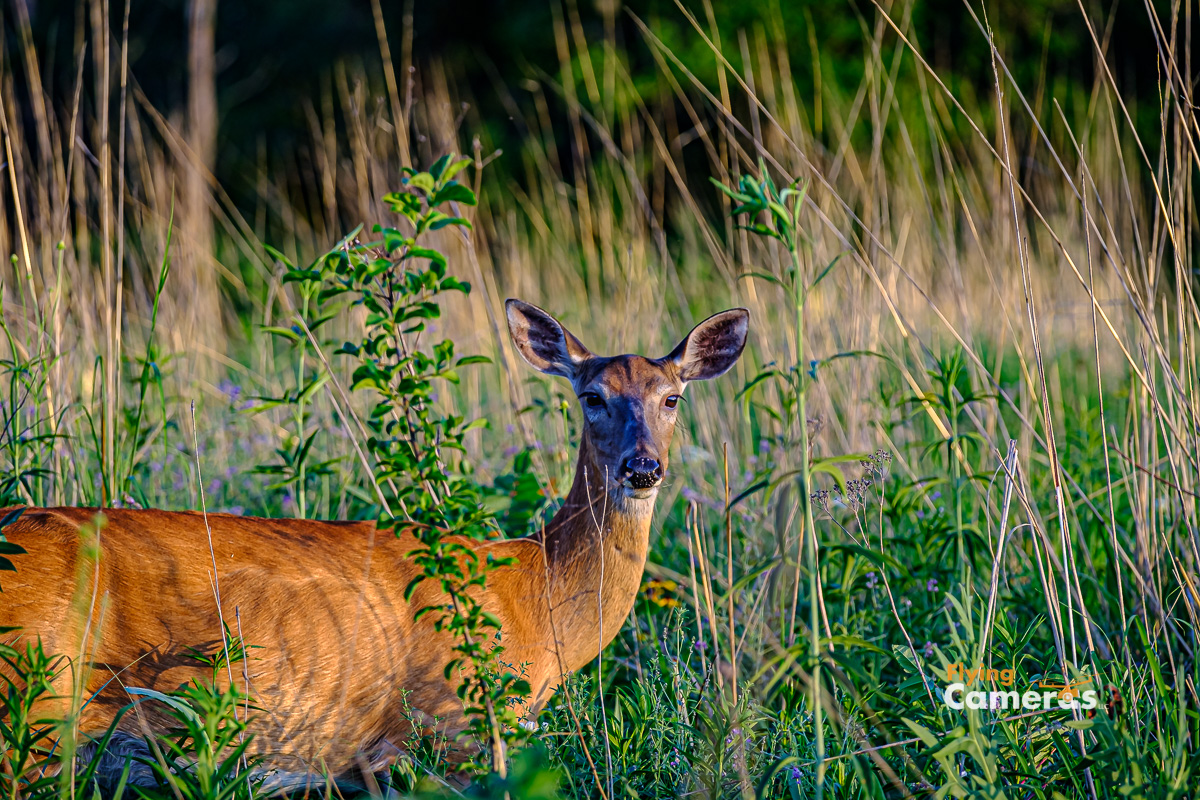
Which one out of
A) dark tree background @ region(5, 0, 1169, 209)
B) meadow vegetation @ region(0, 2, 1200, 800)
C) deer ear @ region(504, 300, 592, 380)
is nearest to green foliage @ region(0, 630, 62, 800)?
meadow vegetation @ region(0, 2, 1200, 800)

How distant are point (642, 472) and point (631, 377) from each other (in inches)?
16.9

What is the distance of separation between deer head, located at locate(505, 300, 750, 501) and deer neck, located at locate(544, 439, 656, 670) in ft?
0.18

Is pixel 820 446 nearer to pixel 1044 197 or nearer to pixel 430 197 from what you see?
pixel 430 197

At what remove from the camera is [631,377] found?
10.0ft

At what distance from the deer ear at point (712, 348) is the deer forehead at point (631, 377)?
0.33 feet

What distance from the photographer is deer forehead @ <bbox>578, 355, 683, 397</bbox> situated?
3.03 m

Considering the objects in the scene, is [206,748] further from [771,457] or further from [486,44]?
[486,44]

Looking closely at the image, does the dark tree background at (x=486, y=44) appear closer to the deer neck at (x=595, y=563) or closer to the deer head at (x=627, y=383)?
the deer head at (x=627, y=383)

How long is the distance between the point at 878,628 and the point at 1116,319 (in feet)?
9.72

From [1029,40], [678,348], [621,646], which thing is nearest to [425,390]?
[678,348]

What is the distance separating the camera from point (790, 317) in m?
4.40

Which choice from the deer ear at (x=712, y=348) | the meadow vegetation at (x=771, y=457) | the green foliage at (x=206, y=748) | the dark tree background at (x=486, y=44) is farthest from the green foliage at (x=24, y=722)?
the dark tree background at (x=486, y=44)

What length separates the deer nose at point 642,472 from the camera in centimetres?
272

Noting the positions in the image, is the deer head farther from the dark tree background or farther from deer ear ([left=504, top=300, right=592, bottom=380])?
the dark tree background
